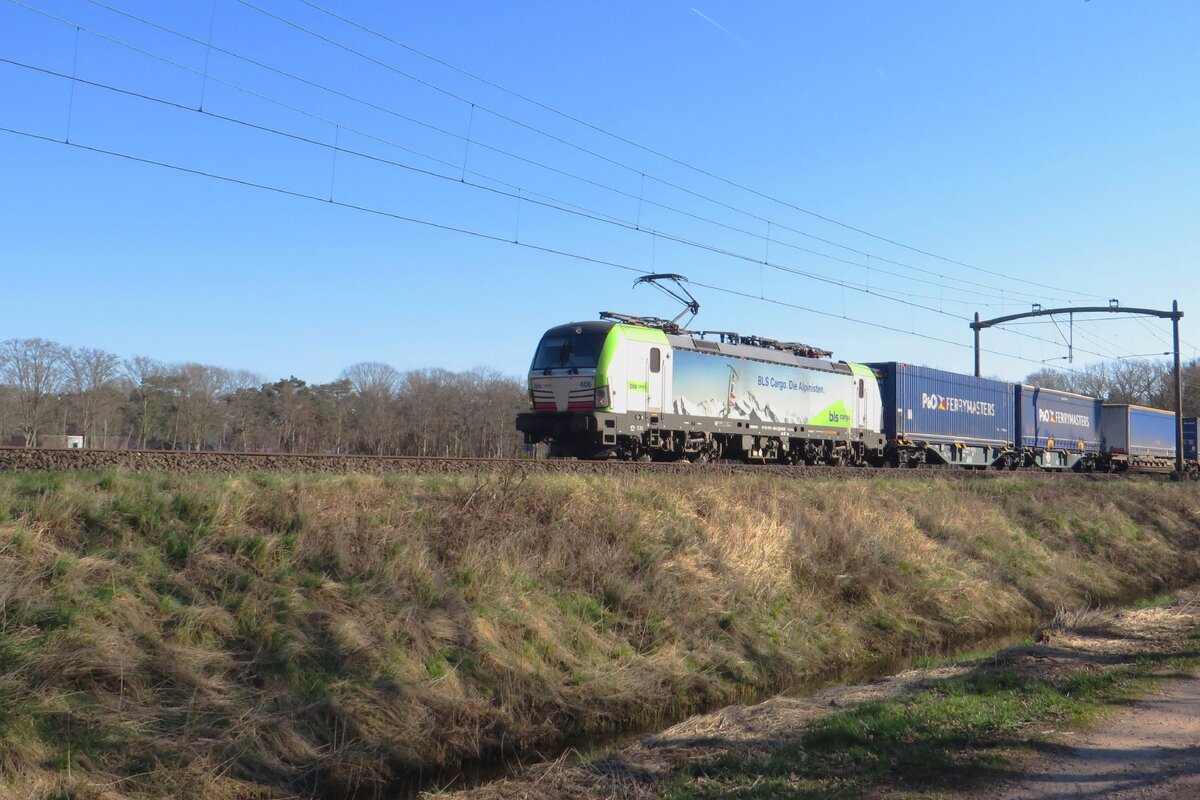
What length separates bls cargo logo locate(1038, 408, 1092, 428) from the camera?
40.6 metres

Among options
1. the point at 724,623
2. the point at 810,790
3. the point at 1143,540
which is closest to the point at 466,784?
the point at 810,790

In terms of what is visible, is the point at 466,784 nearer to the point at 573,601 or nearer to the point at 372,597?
the point at 372,597

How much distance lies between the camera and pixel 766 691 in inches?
466

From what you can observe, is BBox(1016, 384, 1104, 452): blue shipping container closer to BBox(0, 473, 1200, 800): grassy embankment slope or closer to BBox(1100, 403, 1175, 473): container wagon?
BBox(1100, 403, 1175, 473): container wagon

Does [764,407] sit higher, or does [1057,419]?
[1057,419]

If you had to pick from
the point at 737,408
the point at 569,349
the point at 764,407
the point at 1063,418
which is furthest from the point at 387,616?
the point at 1063,418

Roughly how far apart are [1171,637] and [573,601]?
8.34 m

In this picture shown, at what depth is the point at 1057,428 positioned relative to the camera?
41.5 metres

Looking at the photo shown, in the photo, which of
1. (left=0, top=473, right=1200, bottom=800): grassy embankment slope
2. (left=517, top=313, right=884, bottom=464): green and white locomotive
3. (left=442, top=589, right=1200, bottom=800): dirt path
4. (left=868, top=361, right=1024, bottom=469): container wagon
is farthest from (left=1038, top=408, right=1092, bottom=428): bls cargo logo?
(left=442, top=589, right=1200, bottom=800): dirt path

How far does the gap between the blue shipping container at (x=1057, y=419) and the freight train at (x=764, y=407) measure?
7 cm

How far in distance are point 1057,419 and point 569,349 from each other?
30.0 meters

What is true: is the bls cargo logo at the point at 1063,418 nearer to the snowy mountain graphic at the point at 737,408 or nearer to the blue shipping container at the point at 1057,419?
the blue shipping container at the point at 1057,419

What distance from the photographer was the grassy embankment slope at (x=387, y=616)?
711 cm

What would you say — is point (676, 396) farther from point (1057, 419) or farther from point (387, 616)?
point (1057, 419)
